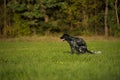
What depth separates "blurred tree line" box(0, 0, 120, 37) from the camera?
50281 millimetres

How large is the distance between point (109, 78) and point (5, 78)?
3.24 m

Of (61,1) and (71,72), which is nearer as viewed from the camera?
(71,72)

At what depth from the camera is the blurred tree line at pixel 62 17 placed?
5028 cm

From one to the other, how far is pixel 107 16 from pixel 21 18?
36.9 ft

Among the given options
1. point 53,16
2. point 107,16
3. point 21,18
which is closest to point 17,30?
point 21,18

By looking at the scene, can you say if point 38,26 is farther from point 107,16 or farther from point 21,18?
point 107,16

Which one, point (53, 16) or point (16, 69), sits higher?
point (16, 69)

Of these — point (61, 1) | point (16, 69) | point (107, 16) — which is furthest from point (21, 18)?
point (16, 69)

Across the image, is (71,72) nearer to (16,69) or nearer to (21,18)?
(16,69)

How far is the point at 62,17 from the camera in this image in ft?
172

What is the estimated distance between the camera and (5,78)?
12.5 metres

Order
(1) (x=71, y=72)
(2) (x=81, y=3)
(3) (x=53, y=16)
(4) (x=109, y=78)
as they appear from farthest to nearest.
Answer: (3) (x=53, y=16), (2) (x=81, y=3), (1) (x=71, y=72), (4) (x=109, y=78)

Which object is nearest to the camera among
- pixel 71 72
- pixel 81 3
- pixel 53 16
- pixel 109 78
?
pixel 109 78

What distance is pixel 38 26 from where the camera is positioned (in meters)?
52.8
